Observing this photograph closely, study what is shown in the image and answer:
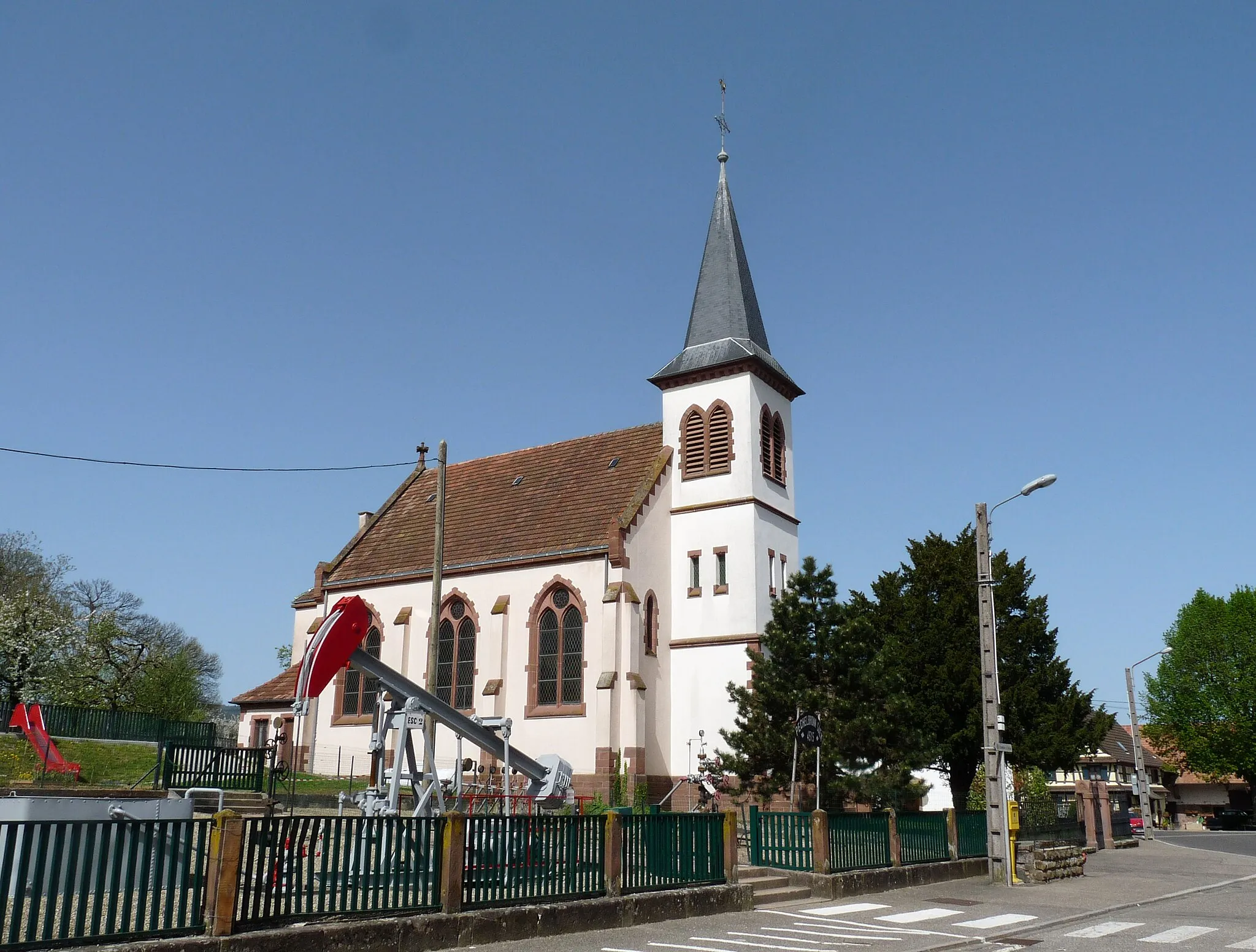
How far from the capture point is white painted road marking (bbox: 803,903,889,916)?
54.5 feet

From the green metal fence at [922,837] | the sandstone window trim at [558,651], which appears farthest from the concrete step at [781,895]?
the sandstone window trim at [558,651]

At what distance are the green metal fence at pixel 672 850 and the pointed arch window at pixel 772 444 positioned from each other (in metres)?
18.9

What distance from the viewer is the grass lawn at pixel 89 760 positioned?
2783 centimetres

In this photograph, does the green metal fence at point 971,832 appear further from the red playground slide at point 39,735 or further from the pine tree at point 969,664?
the red playground slide at point 39,735

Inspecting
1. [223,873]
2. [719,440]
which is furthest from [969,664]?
[223,873]

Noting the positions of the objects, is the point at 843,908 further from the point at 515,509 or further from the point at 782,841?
the point at 515,509

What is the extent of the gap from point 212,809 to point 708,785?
1330 cm

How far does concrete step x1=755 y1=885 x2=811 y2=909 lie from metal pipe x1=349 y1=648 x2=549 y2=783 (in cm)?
447

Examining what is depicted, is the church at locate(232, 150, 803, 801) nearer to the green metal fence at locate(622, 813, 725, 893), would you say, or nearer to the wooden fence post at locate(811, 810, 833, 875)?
the wooden fence post at locate(811, 810, 833, 875)

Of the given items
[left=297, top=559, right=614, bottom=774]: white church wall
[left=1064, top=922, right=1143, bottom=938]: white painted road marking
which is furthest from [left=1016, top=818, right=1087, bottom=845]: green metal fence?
[left=297, top=559, right=614, bottom=774]: white church wall

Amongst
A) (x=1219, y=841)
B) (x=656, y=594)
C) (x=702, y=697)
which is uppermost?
(x=656, y=594)

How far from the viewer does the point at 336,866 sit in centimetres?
1125

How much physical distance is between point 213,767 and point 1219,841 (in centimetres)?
4240

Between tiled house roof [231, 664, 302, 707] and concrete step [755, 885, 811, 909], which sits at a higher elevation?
tiled house roof [231, 664, 302, 707]
